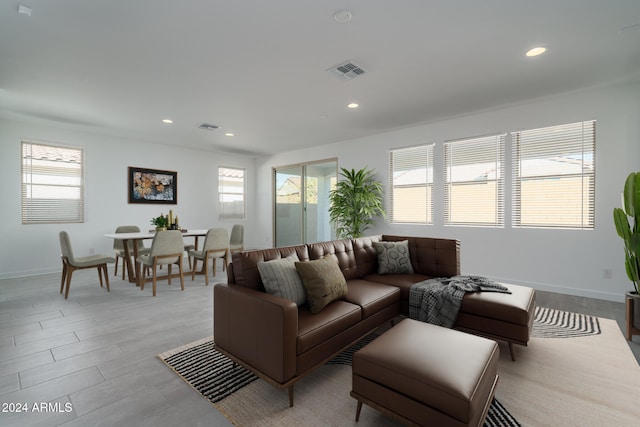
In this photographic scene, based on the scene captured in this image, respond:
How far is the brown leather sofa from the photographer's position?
173 centimetres

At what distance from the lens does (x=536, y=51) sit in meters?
2.78

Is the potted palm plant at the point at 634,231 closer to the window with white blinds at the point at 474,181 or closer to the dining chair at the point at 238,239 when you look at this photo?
the window with white blinds at the point at 474,181

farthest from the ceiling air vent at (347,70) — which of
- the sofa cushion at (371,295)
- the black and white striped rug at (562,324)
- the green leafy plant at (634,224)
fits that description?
the black and white striped rug at (562,324)

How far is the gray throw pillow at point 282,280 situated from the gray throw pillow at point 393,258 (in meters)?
1.37

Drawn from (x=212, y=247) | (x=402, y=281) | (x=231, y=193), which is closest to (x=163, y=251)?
(x=212, y=247)

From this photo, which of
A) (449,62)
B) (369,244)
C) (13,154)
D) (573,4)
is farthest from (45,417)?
(13,154)

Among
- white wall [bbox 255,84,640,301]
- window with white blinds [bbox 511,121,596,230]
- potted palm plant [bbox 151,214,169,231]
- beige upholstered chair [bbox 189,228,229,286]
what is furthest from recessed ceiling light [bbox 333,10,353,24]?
potted palm plant [bbox 151,214,169,231]

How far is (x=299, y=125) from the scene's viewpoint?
524cm

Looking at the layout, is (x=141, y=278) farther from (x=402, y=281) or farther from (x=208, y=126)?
(x=402, y=281)

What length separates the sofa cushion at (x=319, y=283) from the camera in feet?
7.04

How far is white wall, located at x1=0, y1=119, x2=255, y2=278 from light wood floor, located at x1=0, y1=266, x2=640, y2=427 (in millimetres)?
985

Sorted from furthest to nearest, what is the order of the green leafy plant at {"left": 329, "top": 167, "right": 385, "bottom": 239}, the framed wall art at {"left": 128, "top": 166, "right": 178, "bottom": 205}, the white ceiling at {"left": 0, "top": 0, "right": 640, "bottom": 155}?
the framed wall art at {"left": 128, "top": 166, "right": 178, "bottom": 205} → the green leafy plant at {"left": 329, "top": 167, "right": 385, "bottom": 239} → the white ceiling at {"left": 0, "top": 0, "right": 640, "bottom": 155}

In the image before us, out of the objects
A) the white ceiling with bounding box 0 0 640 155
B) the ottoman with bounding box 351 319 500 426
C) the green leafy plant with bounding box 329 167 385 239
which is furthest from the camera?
the green leafy plant with bounding box 329 167 385 239

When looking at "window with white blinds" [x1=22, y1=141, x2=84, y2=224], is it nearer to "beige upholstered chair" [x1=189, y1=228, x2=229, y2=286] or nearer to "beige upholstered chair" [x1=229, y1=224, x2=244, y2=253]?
"beige upholstered chair" [x1=189, y1=228, x2=229, y2=286]
